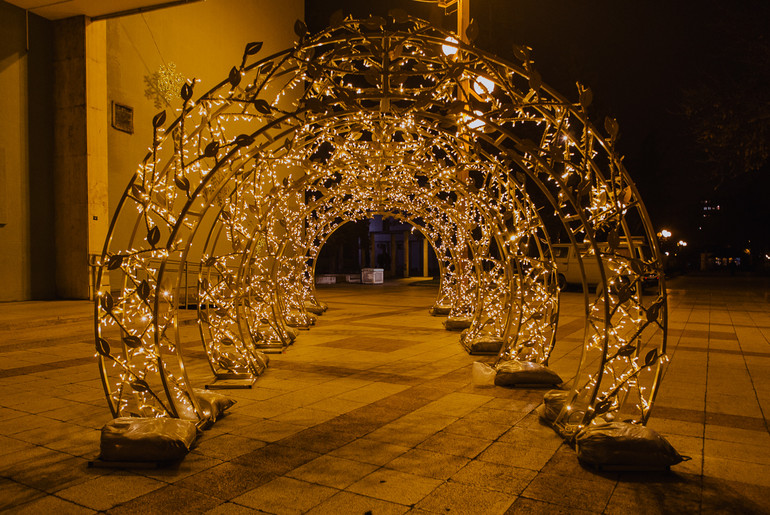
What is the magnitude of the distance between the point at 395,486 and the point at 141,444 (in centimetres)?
168

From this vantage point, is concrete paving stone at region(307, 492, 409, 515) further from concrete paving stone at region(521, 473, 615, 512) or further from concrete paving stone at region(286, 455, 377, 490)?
concrete paving stone at region(521, 473, 615, 512)

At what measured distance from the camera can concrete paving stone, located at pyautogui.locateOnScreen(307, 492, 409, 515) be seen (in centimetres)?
310

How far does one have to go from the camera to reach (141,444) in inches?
146

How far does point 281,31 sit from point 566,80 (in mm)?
13626

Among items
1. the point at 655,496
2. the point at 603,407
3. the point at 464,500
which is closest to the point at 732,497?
the point at 655,496

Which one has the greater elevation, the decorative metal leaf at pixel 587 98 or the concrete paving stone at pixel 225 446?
the decorative metal leaf at pixel 587 98

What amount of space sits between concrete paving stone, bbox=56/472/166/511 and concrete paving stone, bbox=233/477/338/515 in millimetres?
609

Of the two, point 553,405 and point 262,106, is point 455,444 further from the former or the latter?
point 262,106

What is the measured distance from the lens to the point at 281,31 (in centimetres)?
2128

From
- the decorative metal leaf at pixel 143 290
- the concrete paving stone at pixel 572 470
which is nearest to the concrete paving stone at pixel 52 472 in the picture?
the decorative metal leaf at pixel 143 290

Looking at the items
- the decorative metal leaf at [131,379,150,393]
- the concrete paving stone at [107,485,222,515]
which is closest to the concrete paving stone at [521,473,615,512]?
the concrete paving stone at [107,485,222,515]

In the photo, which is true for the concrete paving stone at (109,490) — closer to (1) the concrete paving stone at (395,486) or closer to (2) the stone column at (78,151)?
(1) the concrete paving stone at (395,486)

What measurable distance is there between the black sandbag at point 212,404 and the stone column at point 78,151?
9.72 m

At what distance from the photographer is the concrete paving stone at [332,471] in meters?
3.51
